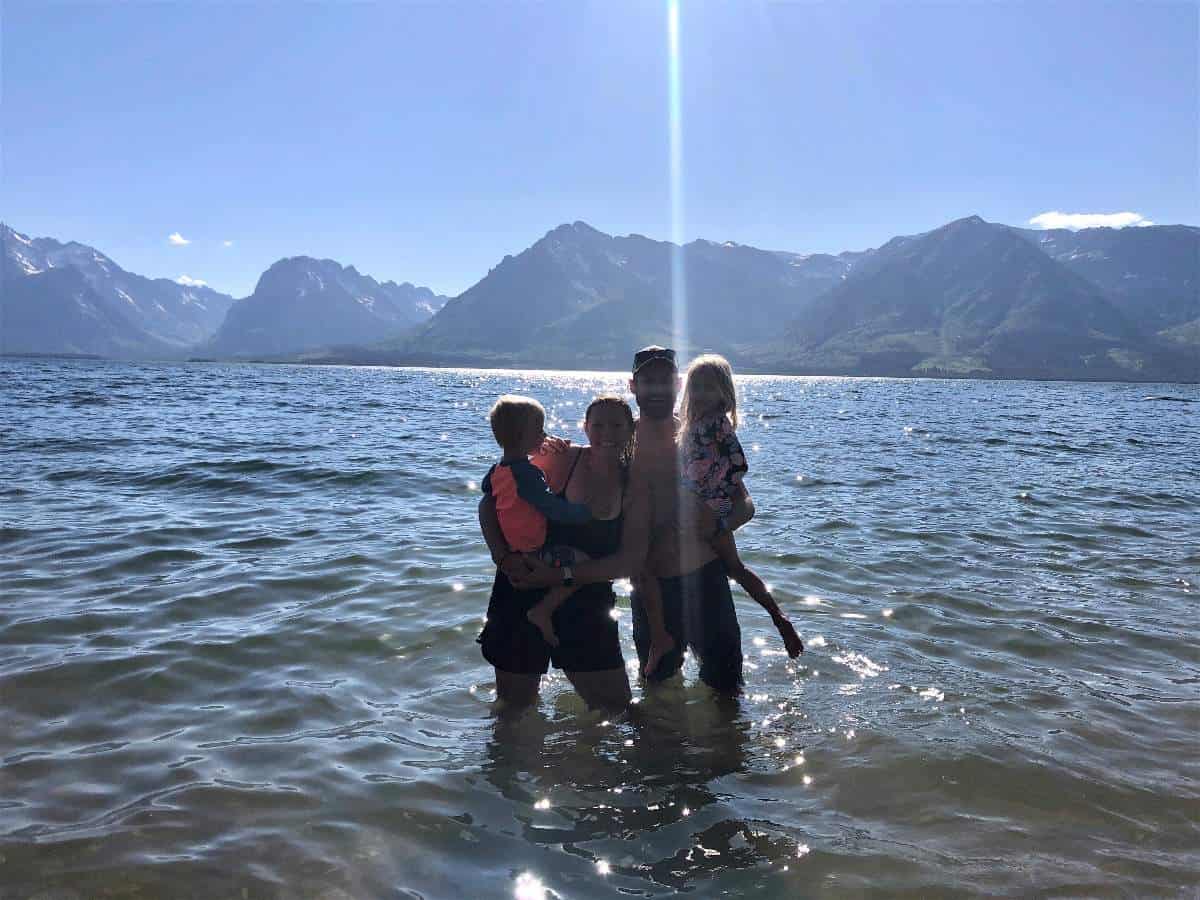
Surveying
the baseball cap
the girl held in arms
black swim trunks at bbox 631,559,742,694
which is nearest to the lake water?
black swim trunks at bbox 631,559,742,694

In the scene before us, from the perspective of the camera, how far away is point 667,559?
584cm

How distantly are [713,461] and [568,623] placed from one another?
5.68 ft

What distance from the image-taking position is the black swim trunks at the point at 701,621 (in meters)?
5.93

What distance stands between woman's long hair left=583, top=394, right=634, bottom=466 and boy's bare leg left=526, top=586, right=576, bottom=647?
110cm

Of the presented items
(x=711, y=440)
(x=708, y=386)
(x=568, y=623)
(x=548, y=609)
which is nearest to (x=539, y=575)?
(x=548, y=609)

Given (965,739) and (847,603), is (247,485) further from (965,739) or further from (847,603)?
(965,739)

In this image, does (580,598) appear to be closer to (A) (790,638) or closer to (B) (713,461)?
(B) (713,461)

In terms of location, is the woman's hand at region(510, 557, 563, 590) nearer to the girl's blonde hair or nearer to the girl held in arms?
the girl held in arms

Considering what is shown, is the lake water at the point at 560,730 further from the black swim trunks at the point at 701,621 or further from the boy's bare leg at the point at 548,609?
the boy's bare leg at the point at 548,609

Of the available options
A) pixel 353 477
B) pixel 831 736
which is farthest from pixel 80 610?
pixel 353 477

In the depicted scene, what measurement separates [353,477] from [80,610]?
11.8 m

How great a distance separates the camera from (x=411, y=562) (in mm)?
11734

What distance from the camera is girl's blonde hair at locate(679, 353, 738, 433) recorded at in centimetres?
550

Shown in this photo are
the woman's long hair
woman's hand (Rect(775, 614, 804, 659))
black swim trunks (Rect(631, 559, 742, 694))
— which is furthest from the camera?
woman's hand (Rect(775, 614, 804, 659))
